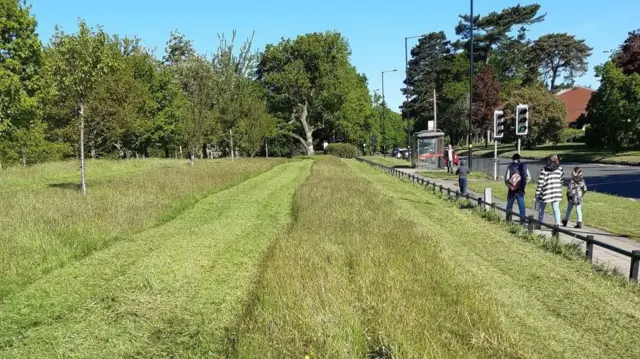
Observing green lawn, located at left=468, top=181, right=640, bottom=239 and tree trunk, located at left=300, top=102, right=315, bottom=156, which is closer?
green lawn, located at left=468, top=181, right=640, bottom=239

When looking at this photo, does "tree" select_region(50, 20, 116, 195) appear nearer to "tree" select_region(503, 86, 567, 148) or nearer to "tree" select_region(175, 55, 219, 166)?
"tree" select_region(175, 55, 219, 166)

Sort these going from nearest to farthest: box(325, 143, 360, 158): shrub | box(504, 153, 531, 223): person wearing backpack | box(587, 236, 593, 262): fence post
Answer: box(587, 236, 593, 262): fence post → box(504, 153, 531, 223): person wearing backpack → box(325, 143, 360, 158): shrub

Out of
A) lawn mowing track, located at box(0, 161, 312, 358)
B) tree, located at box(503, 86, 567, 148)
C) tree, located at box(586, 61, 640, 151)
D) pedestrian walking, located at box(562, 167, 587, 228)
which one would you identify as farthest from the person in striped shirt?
tree, located at box(503, 86, 567, 148)

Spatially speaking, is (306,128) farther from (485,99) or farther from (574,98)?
(574,98)

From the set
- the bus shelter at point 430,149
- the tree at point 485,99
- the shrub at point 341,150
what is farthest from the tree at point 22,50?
the tree at point 485,99

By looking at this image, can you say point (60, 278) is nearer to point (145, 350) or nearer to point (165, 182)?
point (145, 350)

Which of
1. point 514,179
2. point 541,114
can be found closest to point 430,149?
point 514,179

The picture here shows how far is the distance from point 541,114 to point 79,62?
178 ft

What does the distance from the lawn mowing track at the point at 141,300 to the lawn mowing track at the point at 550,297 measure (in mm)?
Answer: 3080

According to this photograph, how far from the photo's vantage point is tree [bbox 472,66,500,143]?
68438 millimetres

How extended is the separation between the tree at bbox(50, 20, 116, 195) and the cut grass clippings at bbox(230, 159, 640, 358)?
35.0ft

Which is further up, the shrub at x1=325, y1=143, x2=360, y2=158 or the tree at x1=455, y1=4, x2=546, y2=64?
the tree at x1=455, y1=4, x2=546, y2=64

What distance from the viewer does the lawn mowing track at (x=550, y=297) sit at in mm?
4660

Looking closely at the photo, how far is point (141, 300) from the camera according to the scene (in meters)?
5.74
